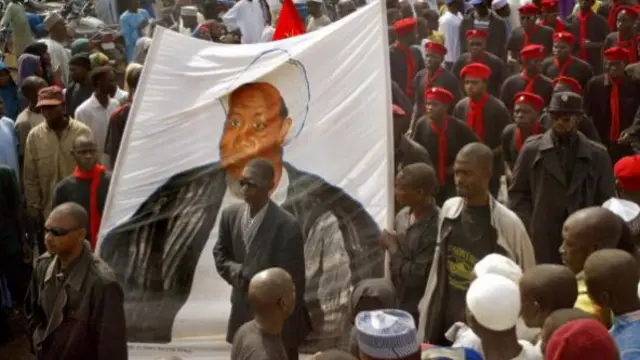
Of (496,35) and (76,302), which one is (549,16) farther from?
(76,302)

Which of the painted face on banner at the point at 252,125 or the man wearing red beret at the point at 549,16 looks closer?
the painted face on banner at the point at 252,125

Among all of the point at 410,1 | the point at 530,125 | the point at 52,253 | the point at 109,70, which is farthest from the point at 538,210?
the point at 410,1

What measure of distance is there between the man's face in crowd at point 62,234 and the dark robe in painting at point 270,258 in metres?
1.08

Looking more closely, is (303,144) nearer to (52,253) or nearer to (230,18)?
(52,253)

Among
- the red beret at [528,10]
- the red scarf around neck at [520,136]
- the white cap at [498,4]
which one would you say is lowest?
the white cap at [498,4]

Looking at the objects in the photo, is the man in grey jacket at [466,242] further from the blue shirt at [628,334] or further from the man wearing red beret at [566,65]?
the man wearing red beret at [566,65]

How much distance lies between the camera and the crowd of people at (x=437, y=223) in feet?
15.6

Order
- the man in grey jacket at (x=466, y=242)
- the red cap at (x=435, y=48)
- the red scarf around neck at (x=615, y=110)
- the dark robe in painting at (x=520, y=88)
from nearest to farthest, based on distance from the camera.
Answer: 1. the man in grey jacket at (x=466, y=242)
2. the red scarf around neck at (x=615, y=110)
3. the dark robe in painting at (x=520, y=88)
4. the red cap at (x=435, y=48)

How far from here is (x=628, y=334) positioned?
462 cm

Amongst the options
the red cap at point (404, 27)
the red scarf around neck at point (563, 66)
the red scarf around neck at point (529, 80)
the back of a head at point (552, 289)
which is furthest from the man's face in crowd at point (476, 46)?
the back of a head at point (552, 289)

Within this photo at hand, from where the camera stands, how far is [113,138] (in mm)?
9453

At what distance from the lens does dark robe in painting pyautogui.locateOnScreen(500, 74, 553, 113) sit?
10.8m

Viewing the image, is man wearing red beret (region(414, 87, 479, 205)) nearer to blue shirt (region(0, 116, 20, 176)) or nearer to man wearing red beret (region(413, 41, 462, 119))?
man wearing red beret (region(413, 41, 462, 119))

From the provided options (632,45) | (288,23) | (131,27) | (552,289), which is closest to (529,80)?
(632,45)
